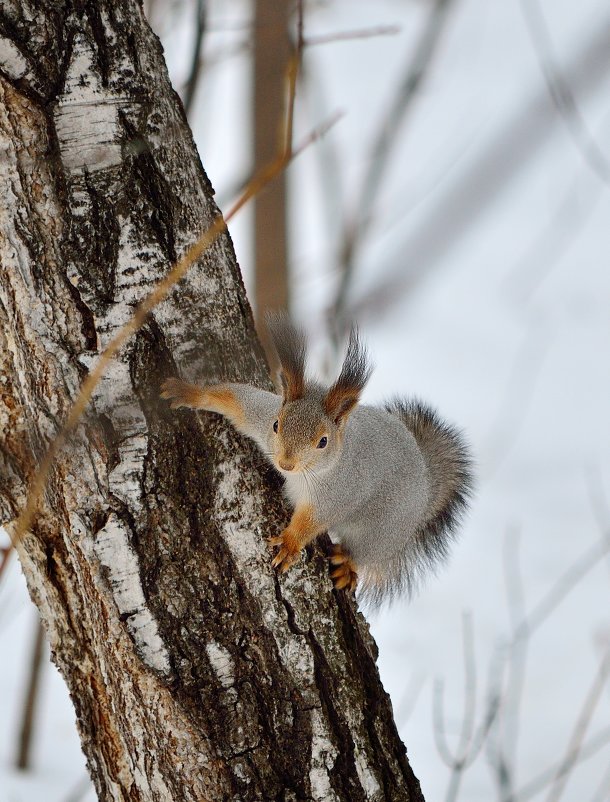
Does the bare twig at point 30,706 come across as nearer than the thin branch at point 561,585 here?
Yes

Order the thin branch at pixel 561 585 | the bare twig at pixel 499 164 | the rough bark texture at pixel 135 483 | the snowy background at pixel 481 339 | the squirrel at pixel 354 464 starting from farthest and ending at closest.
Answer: the thin branch at pixel 561 585, the snowy background at pixel 481 339, the squirrel at pixel 354 464, the rough bark texture at pixel 135 483, the bare twig at pixel 499 164

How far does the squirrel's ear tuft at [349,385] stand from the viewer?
127cm

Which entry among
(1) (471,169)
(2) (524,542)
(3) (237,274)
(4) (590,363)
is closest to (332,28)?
(4) (590,363)

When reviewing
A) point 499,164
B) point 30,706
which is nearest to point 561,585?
point 30,706

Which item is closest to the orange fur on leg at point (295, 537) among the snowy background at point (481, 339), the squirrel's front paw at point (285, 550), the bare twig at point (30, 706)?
the squirrel's front paw at point (285, 550)

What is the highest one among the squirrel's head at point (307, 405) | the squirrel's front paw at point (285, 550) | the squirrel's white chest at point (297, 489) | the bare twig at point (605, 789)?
the squirrel's head at point (307, 405)

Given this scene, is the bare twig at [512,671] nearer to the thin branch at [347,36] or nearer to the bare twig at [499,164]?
the thin branch at [347,36]

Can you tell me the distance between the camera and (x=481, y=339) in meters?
4.60

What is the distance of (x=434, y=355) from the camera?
14.6ft

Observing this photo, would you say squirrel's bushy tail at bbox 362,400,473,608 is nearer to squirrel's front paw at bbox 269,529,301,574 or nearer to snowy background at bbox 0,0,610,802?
snowy background at bbox 0,0,610,802

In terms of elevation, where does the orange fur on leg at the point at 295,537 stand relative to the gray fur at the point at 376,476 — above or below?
below

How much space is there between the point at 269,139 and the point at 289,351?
5.08 feet

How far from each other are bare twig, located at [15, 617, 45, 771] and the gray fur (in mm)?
944

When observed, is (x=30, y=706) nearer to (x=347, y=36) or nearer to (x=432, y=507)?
(x=432, y=507)
